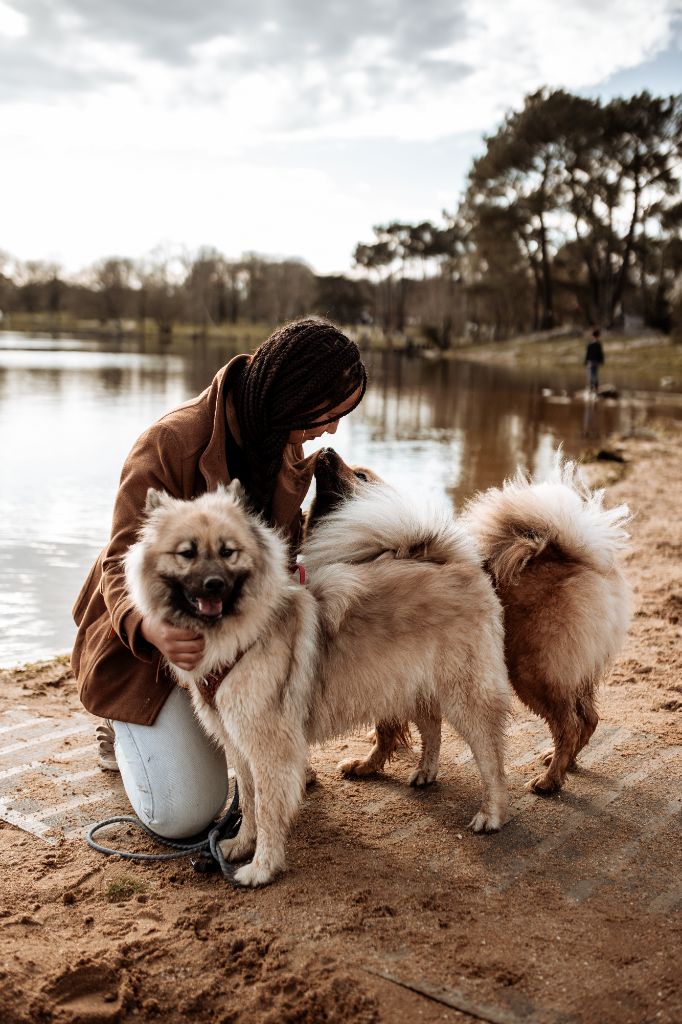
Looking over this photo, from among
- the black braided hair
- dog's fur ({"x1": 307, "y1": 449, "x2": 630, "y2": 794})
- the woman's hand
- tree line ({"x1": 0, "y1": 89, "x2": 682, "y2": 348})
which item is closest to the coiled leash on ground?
the woman's hand

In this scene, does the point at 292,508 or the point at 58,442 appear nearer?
the point at 292,508

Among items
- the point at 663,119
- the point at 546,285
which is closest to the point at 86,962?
the point at 663,119

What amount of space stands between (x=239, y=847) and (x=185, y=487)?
1328mm

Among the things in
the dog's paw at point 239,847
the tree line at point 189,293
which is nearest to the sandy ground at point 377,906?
the dog's paw at point 239,847

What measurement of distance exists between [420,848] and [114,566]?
1495 millimetres

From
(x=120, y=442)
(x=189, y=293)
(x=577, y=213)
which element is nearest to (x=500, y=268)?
(x=577, y=213)

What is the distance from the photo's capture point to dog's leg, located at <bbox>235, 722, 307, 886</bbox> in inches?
110

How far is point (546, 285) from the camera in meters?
47.8

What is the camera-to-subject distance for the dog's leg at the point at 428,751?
346 cm

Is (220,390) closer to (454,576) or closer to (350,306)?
(454,576)

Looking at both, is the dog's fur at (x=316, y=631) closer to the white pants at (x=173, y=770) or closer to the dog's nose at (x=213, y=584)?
the dog's nose at (x=213, y=584)

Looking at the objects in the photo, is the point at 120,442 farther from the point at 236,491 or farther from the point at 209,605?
the point at 209,605

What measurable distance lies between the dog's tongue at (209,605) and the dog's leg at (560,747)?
151 centimetres

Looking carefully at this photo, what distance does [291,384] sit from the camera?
315cm
